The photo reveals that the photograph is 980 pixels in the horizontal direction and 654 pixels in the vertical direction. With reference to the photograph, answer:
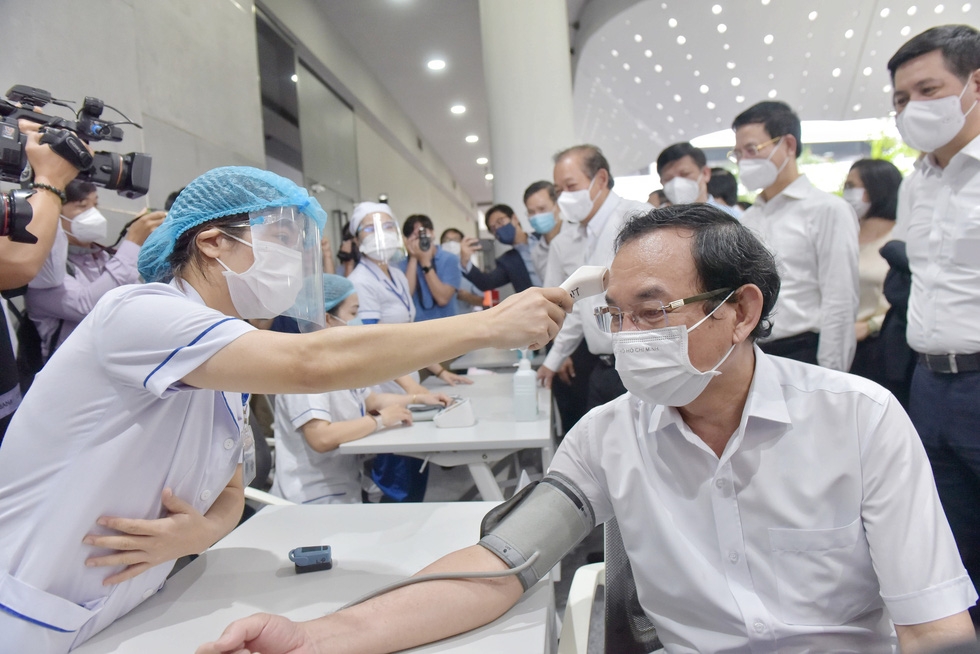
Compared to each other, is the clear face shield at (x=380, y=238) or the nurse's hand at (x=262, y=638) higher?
the clear face shield at (x=380, y=238)

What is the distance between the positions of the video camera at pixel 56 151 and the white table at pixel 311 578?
2.68 feet

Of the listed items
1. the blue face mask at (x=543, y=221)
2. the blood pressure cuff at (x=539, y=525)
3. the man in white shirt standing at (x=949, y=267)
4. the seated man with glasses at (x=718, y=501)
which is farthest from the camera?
the blue face mask at (x=543, y=221)

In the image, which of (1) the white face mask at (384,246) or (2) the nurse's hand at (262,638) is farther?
(1) the white face mask at (384,246)

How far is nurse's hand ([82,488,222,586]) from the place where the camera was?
892mm

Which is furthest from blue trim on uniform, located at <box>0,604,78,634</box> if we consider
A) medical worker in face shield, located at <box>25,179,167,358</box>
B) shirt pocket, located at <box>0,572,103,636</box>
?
medical worker in face shield, located at <box>25,179,167,358</box>

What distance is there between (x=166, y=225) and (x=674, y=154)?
2.67 metres

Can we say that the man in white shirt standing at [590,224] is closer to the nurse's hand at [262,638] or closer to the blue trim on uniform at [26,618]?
the nurse's hand at [262,638]

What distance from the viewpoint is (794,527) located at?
37.6 inches

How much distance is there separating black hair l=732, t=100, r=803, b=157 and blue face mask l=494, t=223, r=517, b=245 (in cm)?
192

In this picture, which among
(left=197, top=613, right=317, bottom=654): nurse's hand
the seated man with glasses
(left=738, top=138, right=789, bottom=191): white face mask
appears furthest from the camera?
(left=738, top=138, right=789, bottom=191): white face mask

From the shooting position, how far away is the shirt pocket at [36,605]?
82 cm

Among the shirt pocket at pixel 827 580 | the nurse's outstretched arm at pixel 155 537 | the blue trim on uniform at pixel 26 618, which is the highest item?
the nurse's outstretched arm at pixel 155 537

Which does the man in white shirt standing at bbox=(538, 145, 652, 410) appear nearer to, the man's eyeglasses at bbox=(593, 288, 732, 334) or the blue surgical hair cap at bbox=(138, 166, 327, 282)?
the man's eyeglasses at bbox=(593, 288, 732, 334)

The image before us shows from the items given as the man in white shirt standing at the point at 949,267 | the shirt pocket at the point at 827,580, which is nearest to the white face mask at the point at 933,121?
the man in white shirt standing at the point at 949,267
